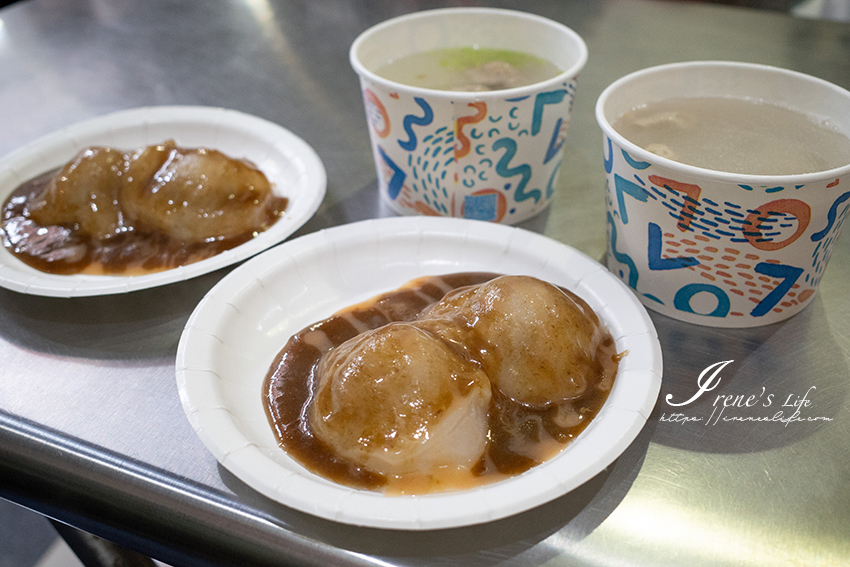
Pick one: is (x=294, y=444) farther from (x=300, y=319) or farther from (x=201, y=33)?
(x=201, y=33)

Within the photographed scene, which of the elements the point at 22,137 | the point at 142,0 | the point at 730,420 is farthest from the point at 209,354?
the point at 142,0

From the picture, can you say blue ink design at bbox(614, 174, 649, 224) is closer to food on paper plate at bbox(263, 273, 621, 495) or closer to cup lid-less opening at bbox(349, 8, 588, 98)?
food on paper plate at bbox(263, 273, 621, 495)

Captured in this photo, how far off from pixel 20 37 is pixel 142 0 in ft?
1.45

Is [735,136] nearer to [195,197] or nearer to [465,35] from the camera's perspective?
[465,35]

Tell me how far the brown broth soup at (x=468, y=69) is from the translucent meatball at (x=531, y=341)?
442 millimetres

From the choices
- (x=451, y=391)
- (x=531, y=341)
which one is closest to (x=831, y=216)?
(x=531, y=341)

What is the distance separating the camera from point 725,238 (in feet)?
2.66

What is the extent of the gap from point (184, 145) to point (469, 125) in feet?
2.29

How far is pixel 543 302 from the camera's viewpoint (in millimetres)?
790

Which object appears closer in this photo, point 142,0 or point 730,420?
point 730,420

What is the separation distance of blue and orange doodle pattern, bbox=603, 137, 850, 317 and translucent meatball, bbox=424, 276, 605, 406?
0.17 metres

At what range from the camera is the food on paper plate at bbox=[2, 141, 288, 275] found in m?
1.06

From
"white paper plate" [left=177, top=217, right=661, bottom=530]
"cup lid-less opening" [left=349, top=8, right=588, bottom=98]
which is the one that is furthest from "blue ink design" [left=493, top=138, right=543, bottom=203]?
"cup lid-less opening" [left=349, top=8, right=588, bottom=98]

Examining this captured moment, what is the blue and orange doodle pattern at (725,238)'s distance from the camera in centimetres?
78
